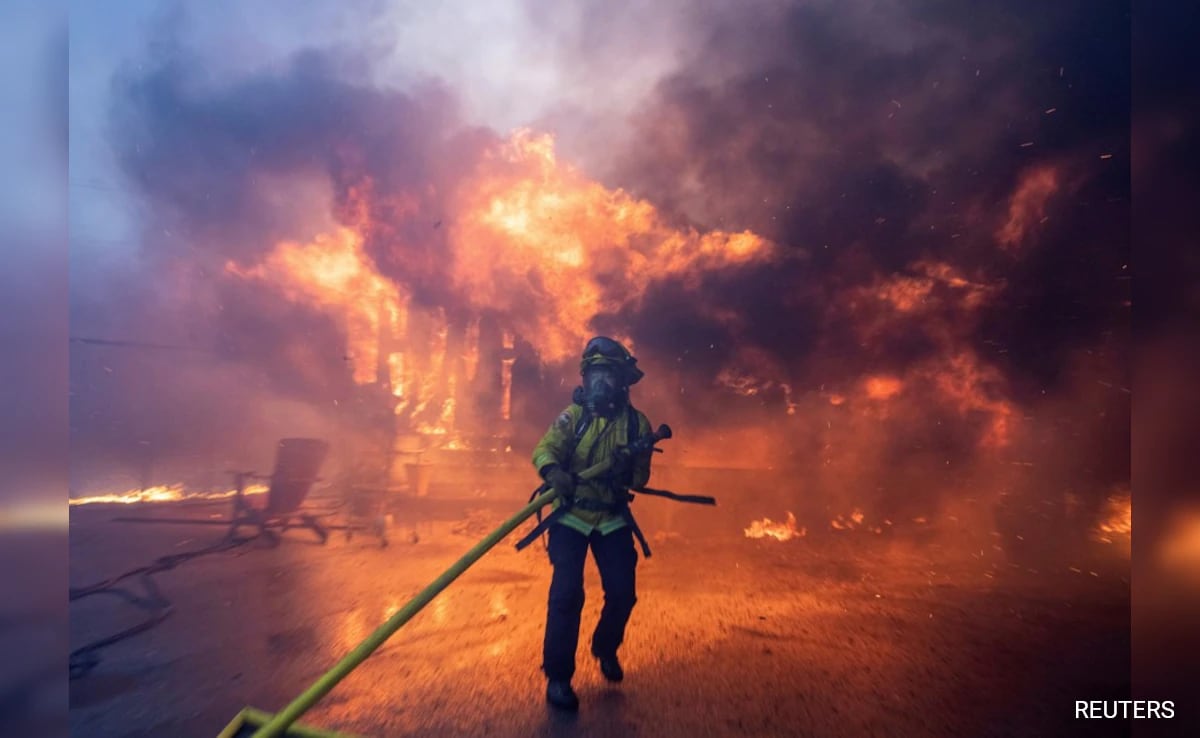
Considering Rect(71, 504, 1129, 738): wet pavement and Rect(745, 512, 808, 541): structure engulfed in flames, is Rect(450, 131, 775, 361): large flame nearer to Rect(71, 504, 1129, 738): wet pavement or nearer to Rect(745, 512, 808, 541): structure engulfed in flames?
Rect(745, 512, 808, 541): structure engulfed in flames

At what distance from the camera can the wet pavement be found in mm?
3648

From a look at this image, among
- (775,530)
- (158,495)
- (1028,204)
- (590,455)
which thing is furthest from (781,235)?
(158,495)

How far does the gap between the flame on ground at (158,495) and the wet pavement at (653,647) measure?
4038mm

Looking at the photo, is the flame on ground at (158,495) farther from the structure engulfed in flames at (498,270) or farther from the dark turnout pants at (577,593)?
the dark turnout pants at (577,593)

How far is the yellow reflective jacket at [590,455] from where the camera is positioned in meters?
3.99

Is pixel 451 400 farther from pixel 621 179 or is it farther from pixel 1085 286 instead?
pixel 1085 286

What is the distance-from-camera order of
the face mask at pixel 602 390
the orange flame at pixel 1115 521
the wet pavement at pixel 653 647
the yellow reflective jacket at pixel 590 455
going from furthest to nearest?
1. the orange flame at pixel 1115 521
2. the face mask at pixel 602 390
3. the yellow reflective jacket at pixel 590 455
4. the wet pavement at pixel 653 647

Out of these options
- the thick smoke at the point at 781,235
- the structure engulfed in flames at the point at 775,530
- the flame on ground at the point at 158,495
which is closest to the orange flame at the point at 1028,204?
the thick smoke at the point at 781,235

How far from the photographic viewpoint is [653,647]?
468 cm

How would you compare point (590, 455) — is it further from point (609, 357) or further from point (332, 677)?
point (332, 677)

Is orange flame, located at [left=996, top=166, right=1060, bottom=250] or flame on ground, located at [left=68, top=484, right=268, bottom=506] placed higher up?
orange flame, located at [left=996, top=166, right=1060, bottom=250]

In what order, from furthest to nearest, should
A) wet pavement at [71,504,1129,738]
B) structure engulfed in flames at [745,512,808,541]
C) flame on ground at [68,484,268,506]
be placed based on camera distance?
flame on ground at [68,484,268,506] < structure engulfed in flames at [745,512,808,541] < wet pavement at [71,504,1129,738]

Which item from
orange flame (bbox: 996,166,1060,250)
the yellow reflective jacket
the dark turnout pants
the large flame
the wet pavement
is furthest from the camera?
the large flame

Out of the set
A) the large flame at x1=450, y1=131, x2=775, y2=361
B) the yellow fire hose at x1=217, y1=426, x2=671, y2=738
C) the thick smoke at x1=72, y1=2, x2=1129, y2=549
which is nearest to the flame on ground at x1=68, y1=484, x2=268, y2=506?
the thick smoke at x1=72, y1=2, x2=1129, y2=549
